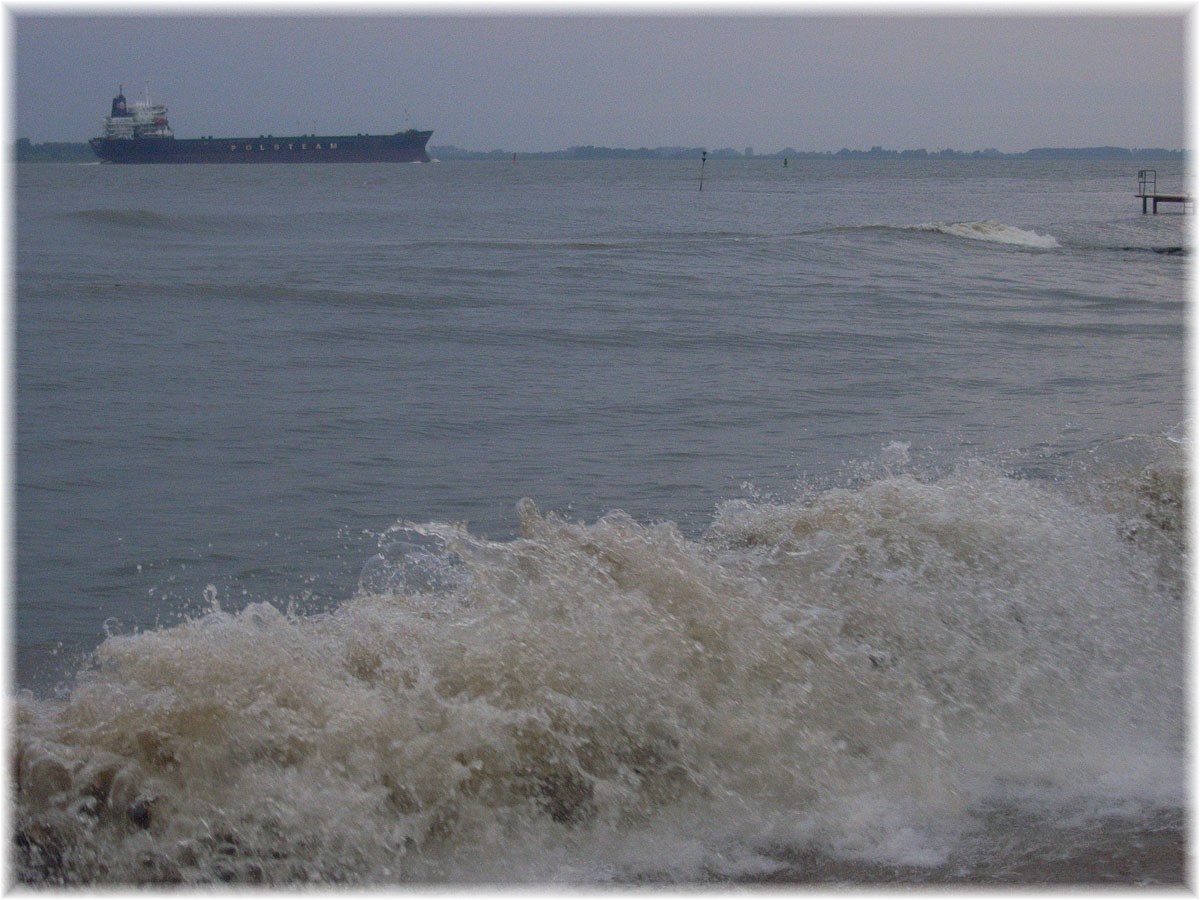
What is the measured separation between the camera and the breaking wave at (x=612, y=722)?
3221 mm

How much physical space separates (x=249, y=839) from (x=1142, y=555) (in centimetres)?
403

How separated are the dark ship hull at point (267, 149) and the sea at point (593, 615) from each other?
8917 cm

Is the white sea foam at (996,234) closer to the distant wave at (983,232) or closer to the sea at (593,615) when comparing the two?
the distant wave at (983,232)

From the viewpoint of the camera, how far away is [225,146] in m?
97.1

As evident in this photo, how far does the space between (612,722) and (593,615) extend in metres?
0.49

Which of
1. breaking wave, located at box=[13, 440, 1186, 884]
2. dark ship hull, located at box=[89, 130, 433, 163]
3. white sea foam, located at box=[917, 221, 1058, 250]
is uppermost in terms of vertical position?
dark ship hull, located at box=[89, 130, 433, 163]

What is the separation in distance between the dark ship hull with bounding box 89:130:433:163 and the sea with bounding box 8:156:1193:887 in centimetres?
8917

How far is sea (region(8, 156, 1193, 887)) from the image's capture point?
3.26 metres

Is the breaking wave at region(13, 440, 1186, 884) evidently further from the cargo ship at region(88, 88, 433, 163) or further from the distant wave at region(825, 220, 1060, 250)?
the cargo ship at region(88, 88, 433, 163)

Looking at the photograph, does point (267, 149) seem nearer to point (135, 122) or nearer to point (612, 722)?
point (135, 122)

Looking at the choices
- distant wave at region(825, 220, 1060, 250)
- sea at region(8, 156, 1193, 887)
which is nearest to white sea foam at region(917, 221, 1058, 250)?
distant wave at region(825, 220, 1060, 250)

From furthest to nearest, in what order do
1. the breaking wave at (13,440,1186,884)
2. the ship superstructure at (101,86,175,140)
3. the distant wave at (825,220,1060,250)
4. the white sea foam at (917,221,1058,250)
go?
the ship superstructure at (101,86,175,140) < the distant wave at (825,220,1060,250) < the white sea foam at (917,221,1058,250) < the breaking wave at (13,440,1186,884)

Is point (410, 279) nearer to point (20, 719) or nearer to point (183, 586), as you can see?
point (183, 586)

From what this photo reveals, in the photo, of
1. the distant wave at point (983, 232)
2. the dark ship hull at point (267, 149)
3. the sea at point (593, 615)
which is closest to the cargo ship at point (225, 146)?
the dark ship hull at point (267, 149)
